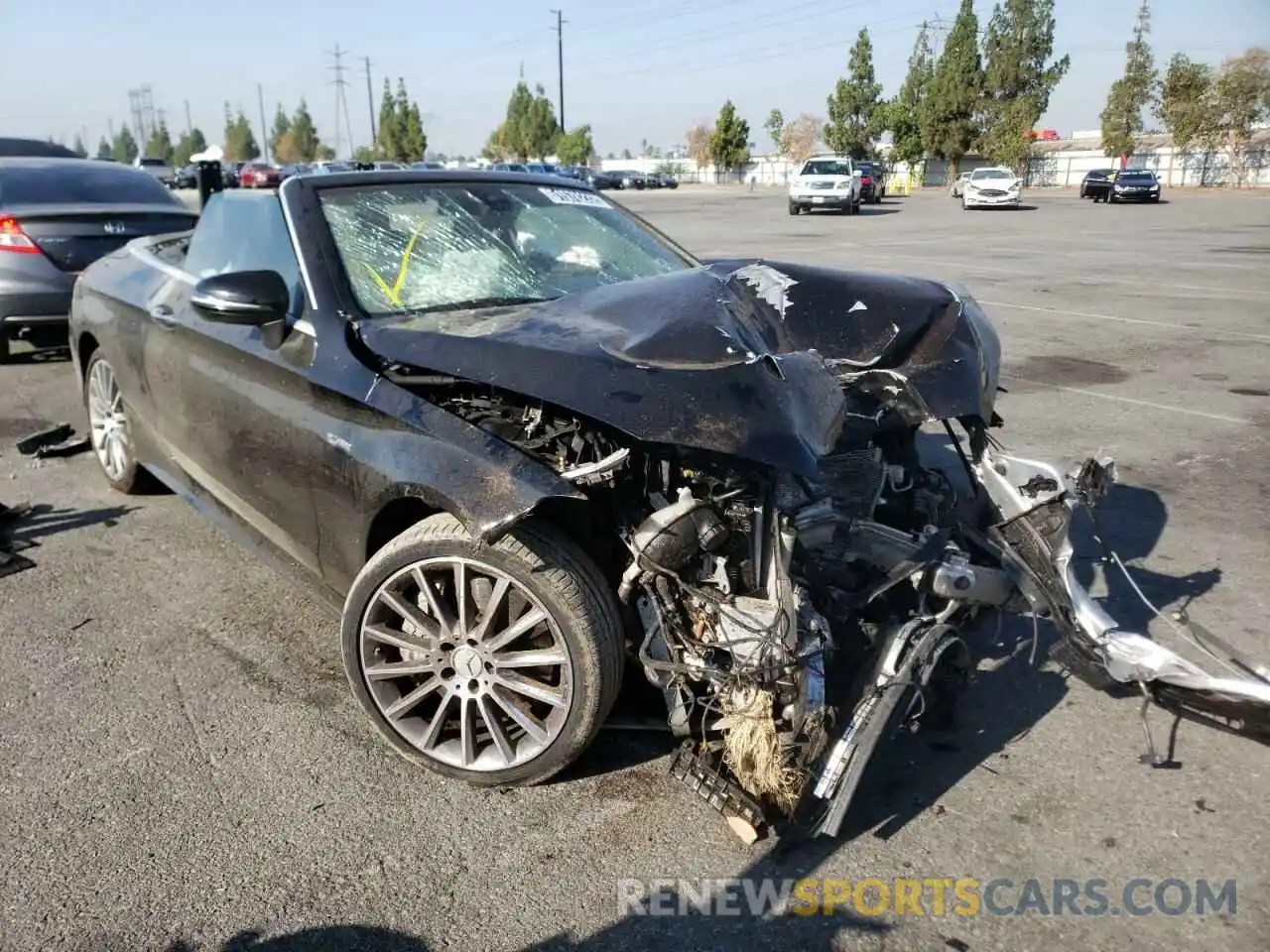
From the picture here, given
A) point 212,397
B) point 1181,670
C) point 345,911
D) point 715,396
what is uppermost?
point 715,396

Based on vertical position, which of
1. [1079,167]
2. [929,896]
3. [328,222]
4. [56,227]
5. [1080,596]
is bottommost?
[929,896]

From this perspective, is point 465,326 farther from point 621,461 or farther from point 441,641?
point 441,641

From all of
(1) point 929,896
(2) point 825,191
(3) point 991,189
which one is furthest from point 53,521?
(3) point 991,189

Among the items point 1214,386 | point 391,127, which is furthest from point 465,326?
point 391,127

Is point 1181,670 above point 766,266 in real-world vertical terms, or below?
below

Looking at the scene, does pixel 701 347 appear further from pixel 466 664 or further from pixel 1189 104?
pixel 1189 104

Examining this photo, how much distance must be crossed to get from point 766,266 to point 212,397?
2.19 meters

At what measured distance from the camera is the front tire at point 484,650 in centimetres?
267

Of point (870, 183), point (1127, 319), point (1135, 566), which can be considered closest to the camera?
point (1135, 566)

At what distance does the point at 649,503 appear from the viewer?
111 inches

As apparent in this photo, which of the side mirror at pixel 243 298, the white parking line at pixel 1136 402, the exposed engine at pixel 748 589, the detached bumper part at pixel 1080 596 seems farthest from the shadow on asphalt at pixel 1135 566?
the side mirror at pixel 243 298

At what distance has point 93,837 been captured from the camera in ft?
8.75

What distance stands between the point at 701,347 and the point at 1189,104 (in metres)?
A: 65.7

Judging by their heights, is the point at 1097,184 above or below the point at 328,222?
below
